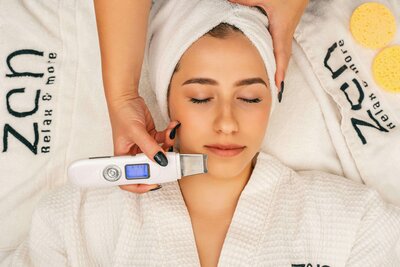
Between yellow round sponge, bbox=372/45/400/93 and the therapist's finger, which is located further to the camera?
yellow round sponge, bbox=372/45/400/93

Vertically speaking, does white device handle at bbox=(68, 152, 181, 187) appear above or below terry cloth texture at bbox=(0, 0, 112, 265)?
below

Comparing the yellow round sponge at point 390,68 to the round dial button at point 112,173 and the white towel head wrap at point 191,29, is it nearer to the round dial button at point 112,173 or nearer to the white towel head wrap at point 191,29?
the white towel head wrap at point 191,29

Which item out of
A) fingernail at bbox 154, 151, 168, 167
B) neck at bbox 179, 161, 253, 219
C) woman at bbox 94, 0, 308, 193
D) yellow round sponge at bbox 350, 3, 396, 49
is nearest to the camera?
fingernail at bbox 154, 151, 168, 167

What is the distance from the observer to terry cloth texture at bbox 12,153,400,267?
1.42 metres

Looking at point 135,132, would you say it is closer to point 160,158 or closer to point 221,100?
point 160,158

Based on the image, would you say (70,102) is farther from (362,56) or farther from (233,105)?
(362,56)

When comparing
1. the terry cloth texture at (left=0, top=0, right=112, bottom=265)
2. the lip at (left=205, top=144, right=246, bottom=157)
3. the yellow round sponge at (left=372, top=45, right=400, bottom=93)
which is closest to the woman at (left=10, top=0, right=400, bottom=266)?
the lip at (left=205, top=144, right=246, bottom=157)

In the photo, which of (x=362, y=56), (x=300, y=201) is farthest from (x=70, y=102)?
(x=362, y=56)

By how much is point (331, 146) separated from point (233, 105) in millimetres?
454

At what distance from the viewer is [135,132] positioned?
4.19ft

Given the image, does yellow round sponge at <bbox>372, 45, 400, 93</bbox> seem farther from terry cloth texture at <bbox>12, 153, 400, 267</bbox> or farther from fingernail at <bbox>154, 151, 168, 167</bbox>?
fingernail at <bbox>154, 151, 168, 167</bbox>

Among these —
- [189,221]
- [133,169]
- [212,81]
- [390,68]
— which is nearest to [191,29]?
[212,81]

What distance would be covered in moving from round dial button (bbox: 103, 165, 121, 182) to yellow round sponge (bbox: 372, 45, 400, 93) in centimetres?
78

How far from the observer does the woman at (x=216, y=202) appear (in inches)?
51.9
